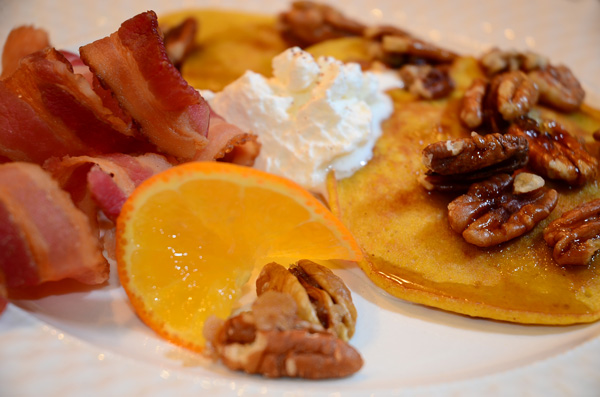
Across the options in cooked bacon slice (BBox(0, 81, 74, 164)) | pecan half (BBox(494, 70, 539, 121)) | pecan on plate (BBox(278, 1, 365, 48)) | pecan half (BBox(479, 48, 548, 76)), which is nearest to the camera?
cooked bacon slice (BBox(0, 81, 74, 164))

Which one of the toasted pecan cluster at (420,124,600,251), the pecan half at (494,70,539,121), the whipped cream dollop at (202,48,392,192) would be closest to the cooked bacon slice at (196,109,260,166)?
the whipped cream dollop at (202,48,392,192)

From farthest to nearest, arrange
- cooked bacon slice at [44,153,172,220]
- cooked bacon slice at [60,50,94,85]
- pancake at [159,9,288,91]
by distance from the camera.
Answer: pancake at [159,9,288,91]
cooked bacon slice at [60,50,94,85]
cooked bacon slice at [44,153,172,220]

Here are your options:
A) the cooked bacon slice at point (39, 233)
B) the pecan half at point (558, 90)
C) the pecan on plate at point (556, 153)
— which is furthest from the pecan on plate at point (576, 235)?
the cooked bacon slice at point (39, 233)

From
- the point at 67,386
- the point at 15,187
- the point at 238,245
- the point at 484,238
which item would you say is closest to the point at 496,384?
the point at 484,238

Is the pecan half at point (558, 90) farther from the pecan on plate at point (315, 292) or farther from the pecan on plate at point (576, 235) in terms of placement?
the pecan on plate at point (315, 292)

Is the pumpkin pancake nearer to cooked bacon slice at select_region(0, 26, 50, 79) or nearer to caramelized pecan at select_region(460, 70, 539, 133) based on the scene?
caramelized pecan at select_region(460, 70, 539, 133)

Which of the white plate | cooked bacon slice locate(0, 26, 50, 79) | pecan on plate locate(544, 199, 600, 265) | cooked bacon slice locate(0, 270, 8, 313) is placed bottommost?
the white plate
